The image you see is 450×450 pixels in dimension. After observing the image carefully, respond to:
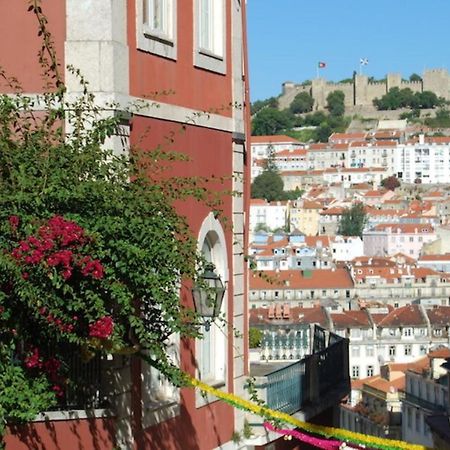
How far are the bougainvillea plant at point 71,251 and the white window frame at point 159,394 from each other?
2.19 ft

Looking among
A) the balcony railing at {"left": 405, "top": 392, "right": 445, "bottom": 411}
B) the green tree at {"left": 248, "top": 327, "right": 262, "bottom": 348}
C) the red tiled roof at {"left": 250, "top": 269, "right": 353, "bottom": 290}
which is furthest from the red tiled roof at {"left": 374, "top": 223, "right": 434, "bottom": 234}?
the green tree at {"left": 248, "top": 327, "right": 262, "bottom": 348}

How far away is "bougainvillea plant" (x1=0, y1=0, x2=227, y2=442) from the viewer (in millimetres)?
6109

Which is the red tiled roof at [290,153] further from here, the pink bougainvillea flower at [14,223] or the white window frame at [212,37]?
the pink bougainvillea flower at [14,223]

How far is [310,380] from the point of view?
1020 centimetres

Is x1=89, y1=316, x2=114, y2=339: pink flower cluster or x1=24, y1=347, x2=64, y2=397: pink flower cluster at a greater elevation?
x1=89, y1=316, x2=114, y2=339: pink flower cluster

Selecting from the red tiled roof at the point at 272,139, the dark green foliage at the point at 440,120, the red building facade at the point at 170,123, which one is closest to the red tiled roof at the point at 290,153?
the red tiled roof at the point at 272,139

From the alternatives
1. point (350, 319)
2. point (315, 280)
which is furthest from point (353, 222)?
point (350, 319)

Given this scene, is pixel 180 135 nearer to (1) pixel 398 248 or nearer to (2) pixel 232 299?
(2) pixel 232 299

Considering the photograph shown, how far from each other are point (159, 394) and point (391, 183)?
168 meters

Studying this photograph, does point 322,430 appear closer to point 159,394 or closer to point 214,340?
point 159,394

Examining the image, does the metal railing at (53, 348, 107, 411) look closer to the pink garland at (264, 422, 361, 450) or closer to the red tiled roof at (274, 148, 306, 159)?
the pink garland at (264, 422, 361, 450)

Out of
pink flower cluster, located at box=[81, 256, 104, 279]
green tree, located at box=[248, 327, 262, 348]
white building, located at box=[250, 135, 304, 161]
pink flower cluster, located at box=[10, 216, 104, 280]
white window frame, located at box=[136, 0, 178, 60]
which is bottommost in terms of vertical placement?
green tree, located at box=[248, 327, 262, 348]

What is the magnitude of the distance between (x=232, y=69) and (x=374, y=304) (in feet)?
306

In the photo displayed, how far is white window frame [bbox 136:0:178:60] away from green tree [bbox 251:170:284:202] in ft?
537
